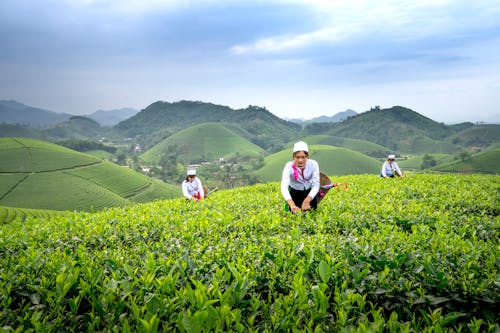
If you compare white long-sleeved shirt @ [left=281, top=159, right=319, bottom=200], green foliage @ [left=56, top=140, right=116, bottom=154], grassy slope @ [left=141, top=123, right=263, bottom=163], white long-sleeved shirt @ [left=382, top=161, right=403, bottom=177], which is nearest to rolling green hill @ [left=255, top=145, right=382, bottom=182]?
grassy slope @ [left=141, top=123, right=263, bottom=163]

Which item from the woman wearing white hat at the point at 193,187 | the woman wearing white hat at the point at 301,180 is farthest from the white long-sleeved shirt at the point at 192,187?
the woman wearing white hat at the point at 301,180

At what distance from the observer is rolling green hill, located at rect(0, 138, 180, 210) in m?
57.8

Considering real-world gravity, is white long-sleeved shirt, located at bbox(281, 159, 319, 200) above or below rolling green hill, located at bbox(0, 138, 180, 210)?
above

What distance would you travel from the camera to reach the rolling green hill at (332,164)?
115438mm

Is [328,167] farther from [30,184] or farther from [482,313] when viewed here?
[482,313]

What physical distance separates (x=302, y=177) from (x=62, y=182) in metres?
74.3

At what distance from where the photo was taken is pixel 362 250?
11.7ft

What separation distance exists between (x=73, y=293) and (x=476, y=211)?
303 inches

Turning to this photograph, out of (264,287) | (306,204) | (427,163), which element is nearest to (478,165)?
(427,163)

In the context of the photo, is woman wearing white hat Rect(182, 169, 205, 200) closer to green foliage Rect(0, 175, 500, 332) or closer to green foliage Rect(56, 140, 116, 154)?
green foliage Rect(0, 175, 500, 332)

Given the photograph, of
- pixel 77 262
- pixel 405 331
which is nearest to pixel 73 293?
pixel 77 262

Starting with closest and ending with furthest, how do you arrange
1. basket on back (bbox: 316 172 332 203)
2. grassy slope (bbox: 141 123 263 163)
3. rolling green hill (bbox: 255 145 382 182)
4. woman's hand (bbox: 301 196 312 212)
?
woman's hand (bbox: 301 196 312 212)
basket on back (bbox: 316 172 332 203)
rolling green hill (bbox: 255 145 382 182)
grassy slope (bbox: 141 123 263 163)

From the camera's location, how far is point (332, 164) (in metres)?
121

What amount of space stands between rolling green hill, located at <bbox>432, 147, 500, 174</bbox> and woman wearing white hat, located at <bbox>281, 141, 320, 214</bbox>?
112m
